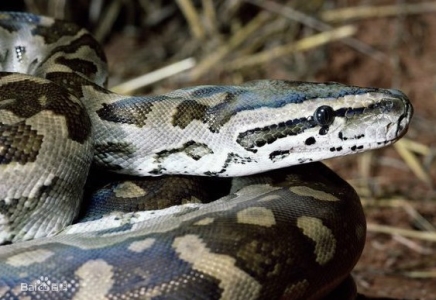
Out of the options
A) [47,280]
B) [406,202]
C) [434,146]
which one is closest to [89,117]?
[47,280]

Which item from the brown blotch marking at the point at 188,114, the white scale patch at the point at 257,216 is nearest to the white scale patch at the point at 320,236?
the white scale patch at the point at 257,216

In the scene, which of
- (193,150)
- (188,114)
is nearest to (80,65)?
(188,114)

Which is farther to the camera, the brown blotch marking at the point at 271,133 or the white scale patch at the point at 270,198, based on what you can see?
the brown blotch marking at the point at 271,133

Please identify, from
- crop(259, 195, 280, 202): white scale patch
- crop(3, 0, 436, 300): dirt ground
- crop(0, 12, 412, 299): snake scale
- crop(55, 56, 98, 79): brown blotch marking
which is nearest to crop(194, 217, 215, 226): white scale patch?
crop(0, 12, 412, 299): snake scale

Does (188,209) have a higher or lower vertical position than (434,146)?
lower

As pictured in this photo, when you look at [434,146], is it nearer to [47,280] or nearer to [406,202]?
[406,202]

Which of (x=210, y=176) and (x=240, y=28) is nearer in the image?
(x=210, y=176)

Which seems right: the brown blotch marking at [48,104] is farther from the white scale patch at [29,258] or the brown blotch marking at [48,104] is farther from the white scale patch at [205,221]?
the white scale patch at [205,221]

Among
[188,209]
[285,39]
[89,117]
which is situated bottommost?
[188,209]

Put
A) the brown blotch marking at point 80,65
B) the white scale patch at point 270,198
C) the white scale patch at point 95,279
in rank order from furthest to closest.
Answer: the brown blotch marking at point 80,65 < the white scale patch at point 270,198 < the white scale patch at point 95,279
